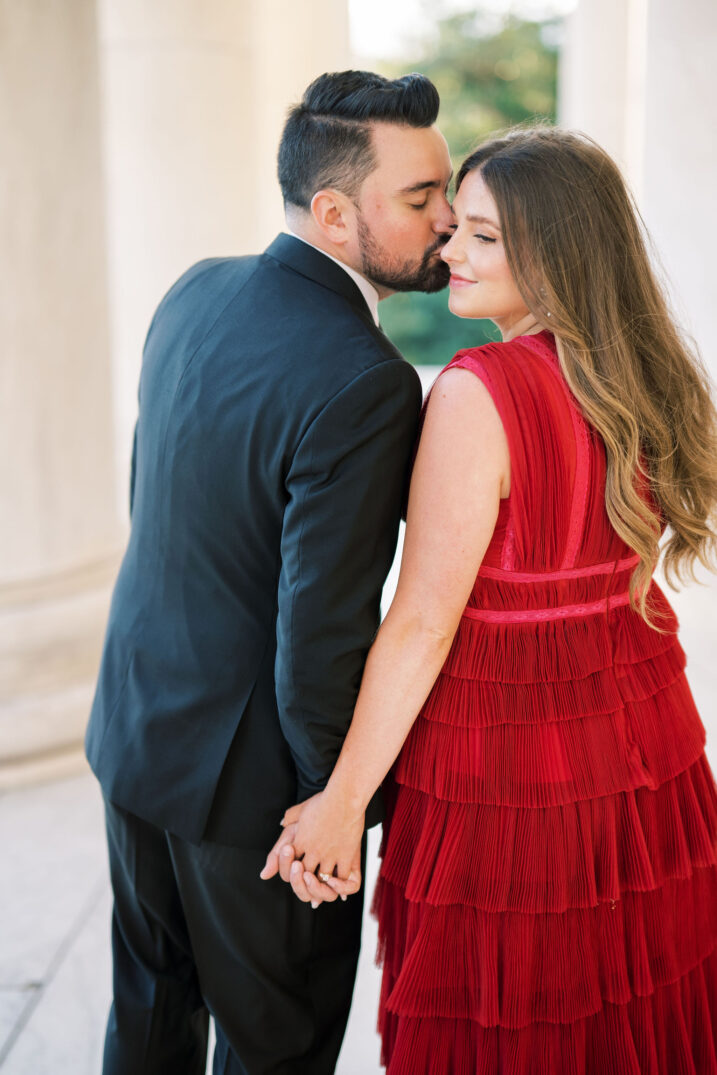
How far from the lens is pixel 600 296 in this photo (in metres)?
1.60

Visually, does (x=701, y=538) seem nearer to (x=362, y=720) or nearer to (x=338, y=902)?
(x=362, y=720)

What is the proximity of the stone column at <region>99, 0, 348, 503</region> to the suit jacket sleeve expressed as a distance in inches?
117

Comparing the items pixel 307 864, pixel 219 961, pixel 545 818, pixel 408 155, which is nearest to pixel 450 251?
pixel 408 155

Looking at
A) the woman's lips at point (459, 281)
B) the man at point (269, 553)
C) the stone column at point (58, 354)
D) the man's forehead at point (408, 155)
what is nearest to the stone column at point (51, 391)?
the stone column at point (58, 354)

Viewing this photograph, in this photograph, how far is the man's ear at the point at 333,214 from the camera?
174 centimetres

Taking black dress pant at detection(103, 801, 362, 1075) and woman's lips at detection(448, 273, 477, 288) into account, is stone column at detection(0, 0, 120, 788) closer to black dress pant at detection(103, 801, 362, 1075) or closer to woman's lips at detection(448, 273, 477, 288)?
black dress pant at detection(103, 801, 362, 1075)


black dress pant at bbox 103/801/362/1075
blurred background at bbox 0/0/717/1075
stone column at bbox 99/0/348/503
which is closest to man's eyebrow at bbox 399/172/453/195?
black dress pant at bbox 103/801/362/1075

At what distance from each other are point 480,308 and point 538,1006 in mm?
1111

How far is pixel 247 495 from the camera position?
5.36ft

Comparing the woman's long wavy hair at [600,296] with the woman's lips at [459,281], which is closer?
the woman's long wavy hair at [600,296]

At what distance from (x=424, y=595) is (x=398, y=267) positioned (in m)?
0.59

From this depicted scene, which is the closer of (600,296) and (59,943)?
(600,296)

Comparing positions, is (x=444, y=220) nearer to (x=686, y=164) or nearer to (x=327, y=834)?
(x=327, y=834)

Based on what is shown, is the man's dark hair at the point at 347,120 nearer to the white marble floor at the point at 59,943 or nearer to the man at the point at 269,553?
the man at the point at 269,553
